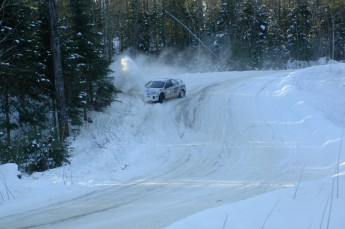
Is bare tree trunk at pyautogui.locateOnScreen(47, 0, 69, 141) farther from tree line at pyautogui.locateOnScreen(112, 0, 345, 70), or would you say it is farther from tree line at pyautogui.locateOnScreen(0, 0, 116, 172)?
tree line at pyautogui.locateOnScreen(112, 0, 345, 70)

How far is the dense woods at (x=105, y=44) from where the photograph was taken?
1902 centimetres

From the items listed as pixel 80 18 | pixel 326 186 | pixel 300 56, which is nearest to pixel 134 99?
pixel 80 18

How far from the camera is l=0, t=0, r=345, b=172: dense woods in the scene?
19.0m

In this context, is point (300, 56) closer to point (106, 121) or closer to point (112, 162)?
point (106, 121)

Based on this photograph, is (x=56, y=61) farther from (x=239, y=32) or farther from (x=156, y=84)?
(x=239, y=32)

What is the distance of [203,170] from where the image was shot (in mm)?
12555

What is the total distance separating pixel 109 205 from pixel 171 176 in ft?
10.7

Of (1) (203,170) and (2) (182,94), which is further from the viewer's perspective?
(2) (182,94)

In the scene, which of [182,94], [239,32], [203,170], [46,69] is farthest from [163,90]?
[239,32]

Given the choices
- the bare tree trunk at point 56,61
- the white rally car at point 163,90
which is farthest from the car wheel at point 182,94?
the bare tree trunk at point 56,61

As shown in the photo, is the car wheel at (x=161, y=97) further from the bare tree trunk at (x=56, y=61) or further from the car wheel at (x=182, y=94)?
the bare tree trunk at (x=56, y=61)

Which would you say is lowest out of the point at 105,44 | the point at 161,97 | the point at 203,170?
the point at 203,170

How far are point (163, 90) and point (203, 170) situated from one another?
1393cm

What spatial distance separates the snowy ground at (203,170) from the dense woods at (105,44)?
6.59 ft
